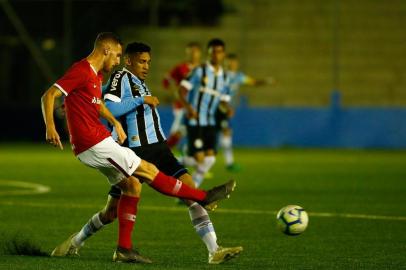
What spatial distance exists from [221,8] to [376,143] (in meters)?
7.49

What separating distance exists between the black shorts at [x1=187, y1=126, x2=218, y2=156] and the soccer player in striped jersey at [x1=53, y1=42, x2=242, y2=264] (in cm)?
Result: 596

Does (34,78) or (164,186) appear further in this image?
(34,78)

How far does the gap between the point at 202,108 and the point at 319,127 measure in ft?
47.1

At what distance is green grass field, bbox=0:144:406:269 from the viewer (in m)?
9.05

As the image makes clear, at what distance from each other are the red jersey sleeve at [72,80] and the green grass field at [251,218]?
1.44 metres

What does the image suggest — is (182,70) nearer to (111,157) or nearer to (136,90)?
(136,90)

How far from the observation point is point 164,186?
867 cm

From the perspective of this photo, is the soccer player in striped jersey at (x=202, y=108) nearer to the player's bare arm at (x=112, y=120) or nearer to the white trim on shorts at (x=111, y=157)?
the player's bare arm at (x=112, y=120)

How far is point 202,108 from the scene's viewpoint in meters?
15.8

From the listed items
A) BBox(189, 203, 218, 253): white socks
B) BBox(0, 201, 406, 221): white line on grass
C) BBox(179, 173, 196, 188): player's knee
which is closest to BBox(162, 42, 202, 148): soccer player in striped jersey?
BBox(0, 201, 406, 221): white line on grass

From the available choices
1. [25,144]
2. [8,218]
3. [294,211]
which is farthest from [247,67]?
[294,211]

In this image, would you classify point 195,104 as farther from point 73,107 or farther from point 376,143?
point 376,143

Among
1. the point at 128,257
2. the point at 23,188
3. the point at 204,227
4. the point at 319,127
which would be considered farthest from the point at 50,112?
the point at 319,127

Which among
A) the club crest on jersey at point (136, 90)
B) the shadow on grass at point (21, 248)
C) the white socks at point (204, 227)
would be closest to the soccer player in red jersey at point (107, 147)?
the white socks at point (204, 227)
